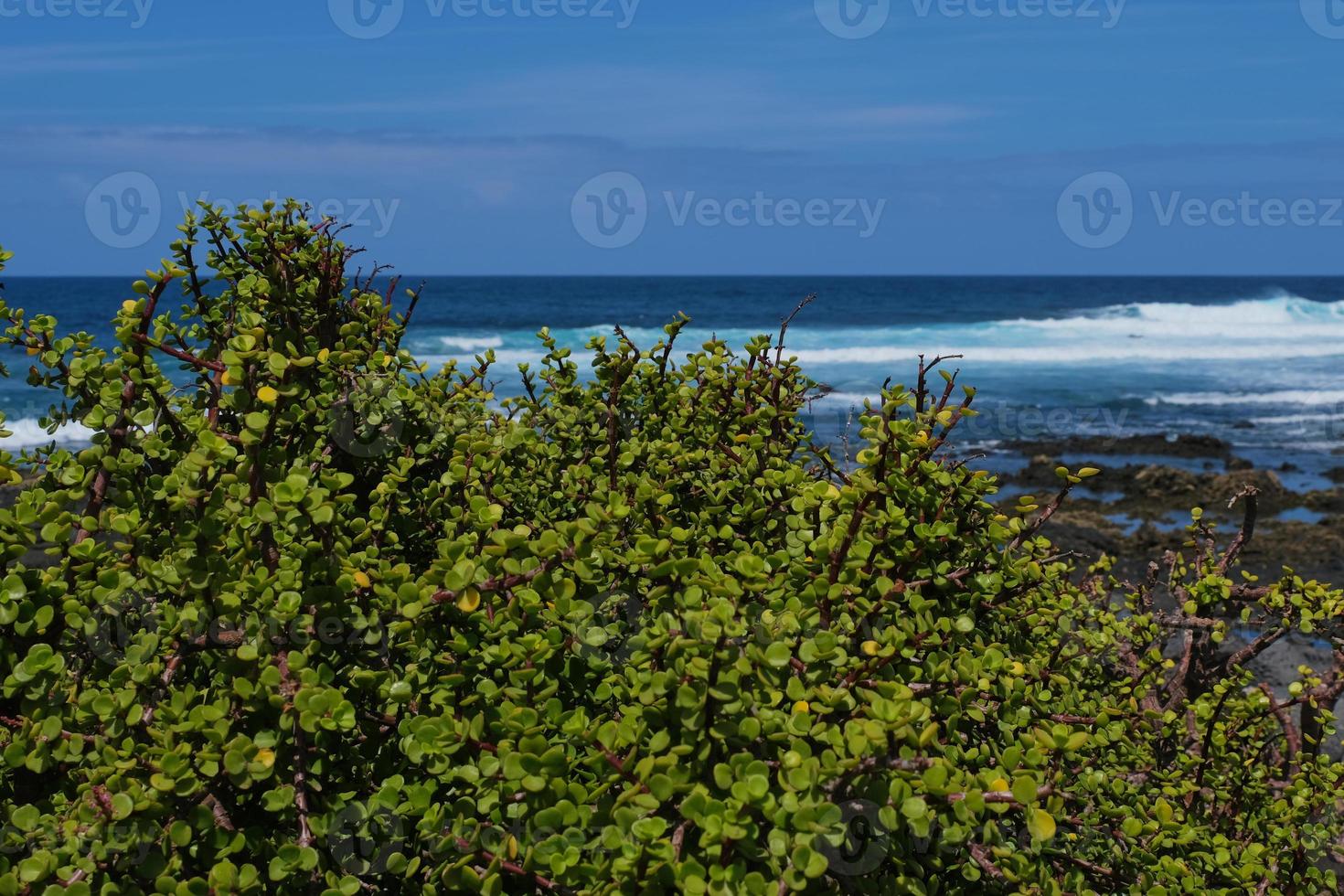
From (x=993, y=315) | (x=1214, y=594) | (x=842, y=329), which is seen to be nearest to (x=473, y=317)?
(x=842, y=329)

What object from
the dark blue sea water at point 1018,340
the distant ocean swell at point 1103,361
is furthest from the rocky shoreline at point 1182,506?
the distant ocean swell at point 1103,361

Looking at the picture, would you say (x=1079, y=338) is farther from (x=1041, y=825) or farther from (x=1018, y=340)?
(x=1041, y=825)

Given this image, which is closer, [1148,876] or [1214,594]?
[1148,876]

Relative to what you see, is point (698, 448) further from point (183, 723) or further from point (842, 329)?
point (842, 329)

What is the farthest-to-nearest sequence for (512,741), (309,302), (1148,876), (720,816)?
(309,302), (1148,876), (512,741), (720,816)

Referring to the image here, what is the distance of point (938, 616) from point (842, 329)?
57.0 m

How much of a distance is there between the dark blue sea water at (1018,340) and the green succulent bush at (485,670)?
4328 millimetres

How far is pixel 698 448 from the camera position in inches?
128

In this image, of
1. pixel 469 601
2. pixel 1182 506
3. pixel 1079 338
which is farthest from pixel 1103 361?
pixel 469 601

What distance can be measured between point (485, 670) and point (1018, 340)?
5494cm

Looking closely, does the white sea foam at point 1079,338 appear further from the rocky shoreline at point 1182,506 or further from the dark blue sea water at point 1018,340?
the rocky shoreline at point 1182,506

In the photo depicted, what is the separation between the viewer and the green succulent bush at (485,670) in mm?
1906

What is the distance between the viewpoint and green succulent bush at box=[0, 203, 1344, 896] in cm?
191

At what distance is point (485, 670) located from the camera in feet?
7.34
